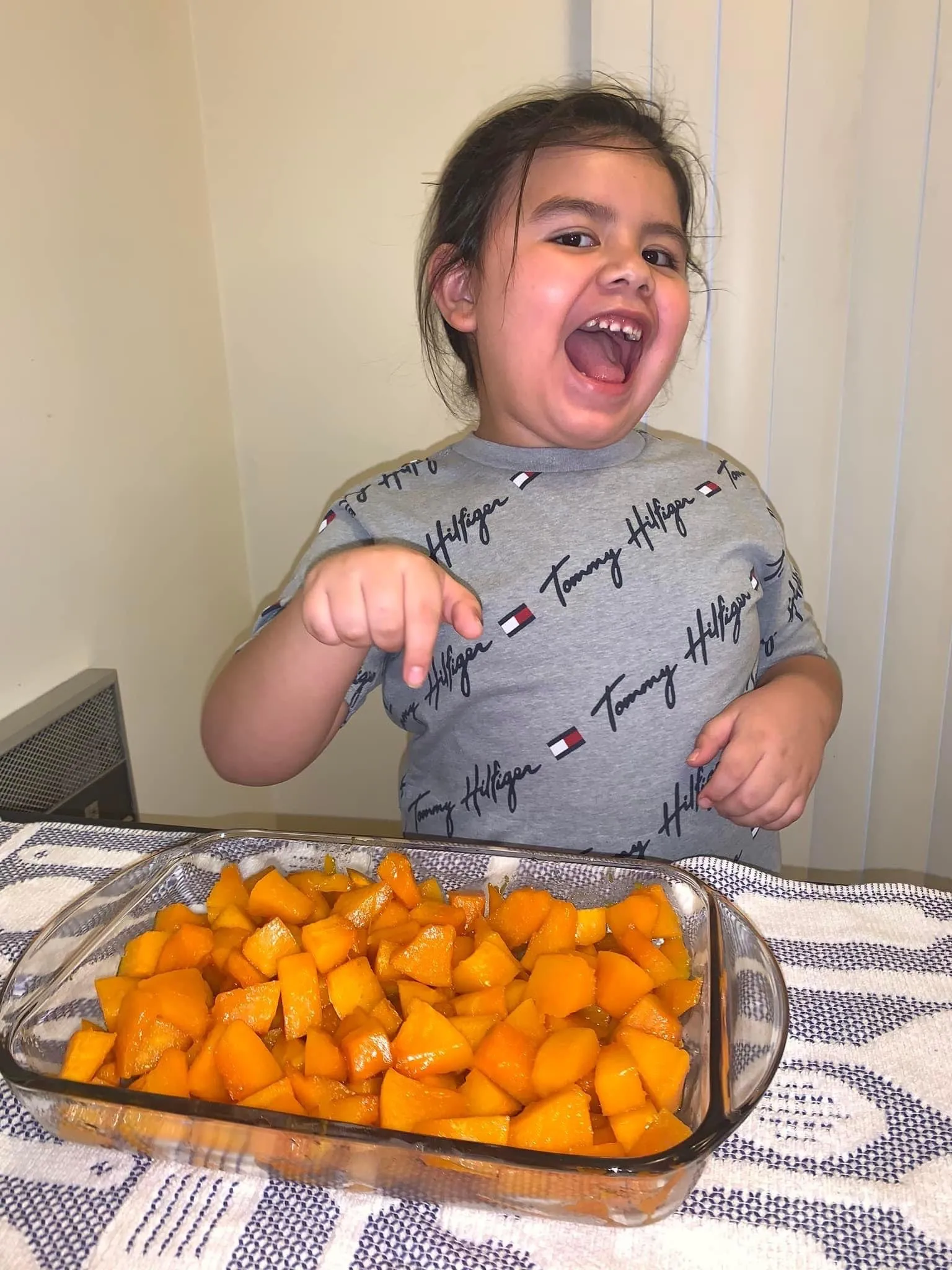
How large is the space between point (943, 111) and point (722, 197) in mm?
252

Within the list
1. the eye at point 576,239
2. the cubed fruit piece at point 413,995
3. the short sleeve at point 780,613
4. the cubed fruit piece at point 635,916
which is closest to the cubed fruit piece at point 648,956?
the cubed fruit piece at point 635,916

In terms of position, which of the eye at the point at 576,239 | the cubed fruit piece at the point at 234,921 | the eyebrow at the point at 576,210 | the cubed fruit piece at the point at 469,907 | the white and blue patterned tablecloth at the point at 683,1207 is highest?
the eyebrow at the point at 576,210

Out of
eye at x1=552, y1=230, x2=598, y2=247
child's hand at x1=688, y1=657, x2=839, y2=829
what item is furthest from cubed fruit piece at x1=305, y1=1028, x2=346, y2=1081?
eye at x1=552, y1=230, x2=598, y2=247

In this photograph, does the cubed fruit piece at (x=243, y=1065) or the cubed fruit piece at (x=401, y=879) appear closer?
the cubed fruit piece at (x=243, y=1065)

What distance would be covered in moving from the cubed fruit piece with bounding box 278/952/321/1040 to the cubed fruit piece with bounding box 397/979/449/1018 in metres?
0.04

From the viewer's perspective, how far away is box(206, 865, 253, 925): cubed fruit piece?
1.85 ft

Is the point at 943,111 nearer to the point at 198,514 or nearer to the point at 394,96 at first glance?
the point at 394,96

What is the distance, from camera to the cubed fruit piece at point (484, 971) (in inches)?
19.6

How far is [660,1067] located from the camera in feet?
1.44

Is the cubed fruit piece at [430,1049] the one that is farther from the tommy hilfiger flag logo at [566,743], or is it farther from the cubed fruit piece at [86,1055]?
the tommy hilfiger flag logo at [566,743]

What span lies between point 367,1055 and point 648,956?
162 mm

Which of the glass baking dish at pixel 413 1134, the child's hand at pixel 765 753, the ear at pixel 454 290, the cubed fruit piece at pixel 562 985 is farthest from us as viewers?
the ear at pixel 454 290

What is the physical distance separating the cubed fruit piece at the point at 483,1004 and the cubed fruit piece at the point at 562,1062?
0.04 metres

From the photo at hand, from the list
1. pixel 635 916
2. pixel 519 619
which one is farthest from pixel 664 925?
pixel 519 619
